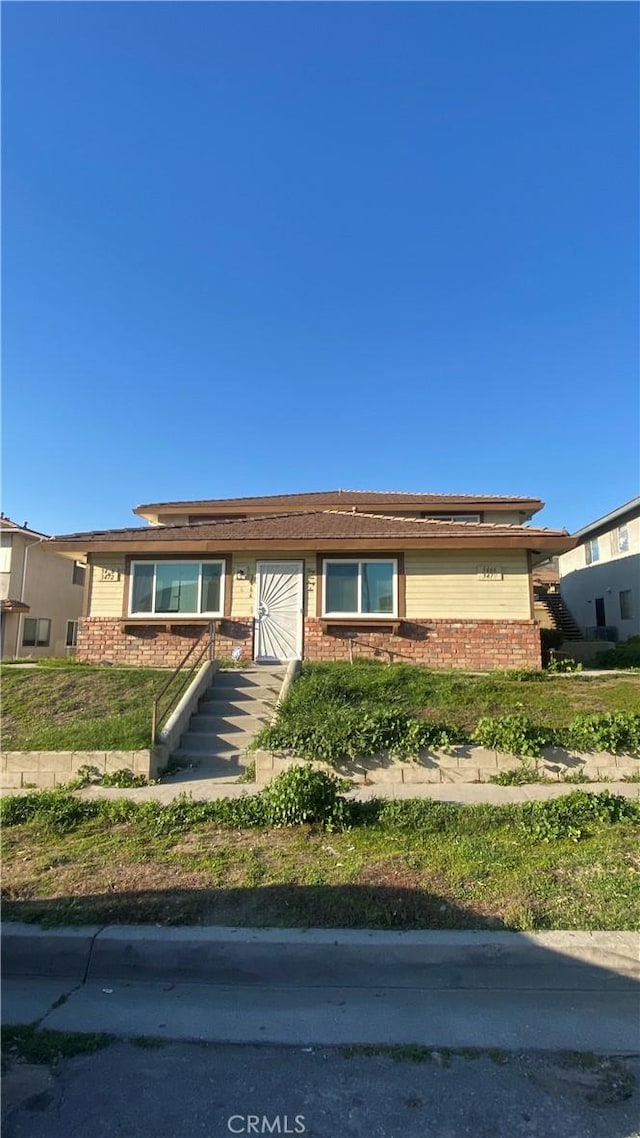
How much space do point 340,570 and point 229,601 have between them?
7.79 ft

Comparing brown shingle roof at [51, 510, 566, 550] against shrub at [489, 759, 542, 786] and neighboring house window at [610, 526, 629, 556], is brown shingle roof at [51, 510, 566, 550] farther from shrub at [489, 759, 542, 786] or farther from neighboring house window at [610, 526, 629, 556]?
neighboring house window at [610, 526, 629, 556]

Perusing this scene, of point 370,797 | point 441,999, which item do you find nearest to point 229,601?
point 370,797

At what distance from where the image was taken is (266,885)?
14.8 ft

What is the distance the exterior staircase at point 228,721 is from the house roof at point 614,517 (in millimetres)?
14661

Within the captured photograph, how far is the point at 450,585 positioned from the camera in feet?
41.7

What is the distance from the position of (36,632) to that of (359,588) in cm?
1557

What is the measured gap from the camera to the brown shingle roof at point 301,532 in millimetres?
12516

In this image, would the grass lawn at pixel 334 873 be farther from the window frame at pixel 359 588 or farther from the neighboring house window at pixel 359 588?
the neighboring house window at pixel 359 588

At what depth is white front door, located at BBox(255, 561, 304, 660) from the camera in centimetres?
1290

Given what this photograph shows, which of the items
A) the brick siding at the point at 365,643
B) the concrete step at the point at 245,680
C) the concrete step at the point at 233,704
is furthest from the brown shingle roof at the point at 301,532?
the concrete step at the point at 233,704

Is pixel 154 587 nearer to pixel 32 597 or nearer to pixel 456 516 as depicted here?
pixel 456 516

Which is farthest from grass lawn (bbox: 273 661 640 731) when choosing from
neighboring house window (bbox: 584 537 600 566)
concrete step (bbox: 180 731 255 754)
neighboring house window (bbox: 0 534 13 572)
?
neighboring house window (bbox: 0 534 13 572)

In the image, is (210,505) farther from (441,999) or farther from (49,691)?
(441,999)

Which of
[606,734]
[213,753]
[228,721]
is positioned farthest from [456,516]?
[213,753]
